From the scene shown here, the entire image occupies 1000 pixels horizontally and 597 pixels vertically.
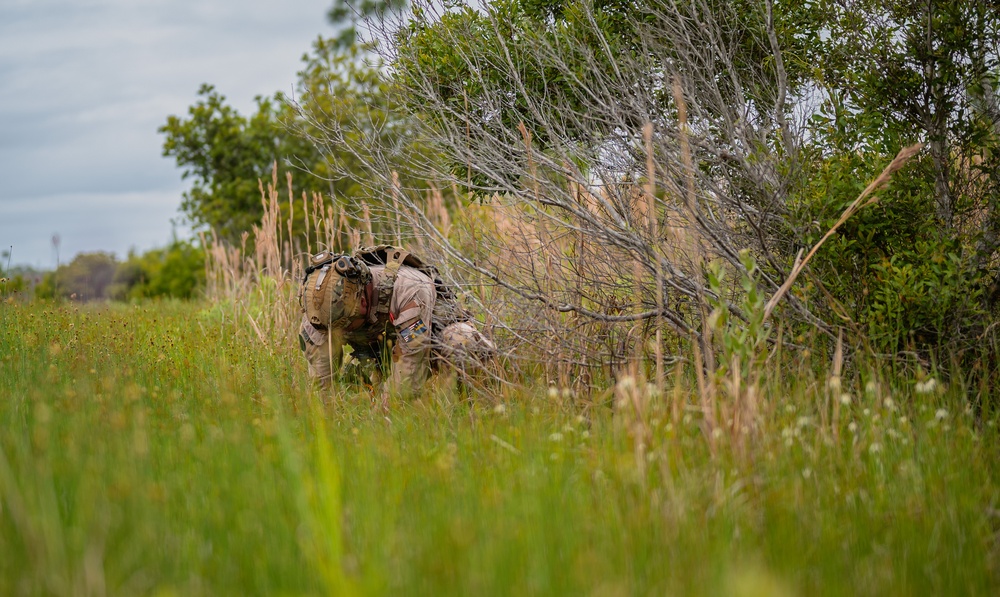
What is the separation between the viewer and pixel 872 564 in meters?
2.28

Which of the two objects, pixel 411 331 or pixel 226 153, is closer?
pixel 411 331

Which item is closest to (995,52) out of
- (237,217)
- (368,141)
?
(368,141)

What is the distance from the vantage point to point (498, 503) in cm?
255

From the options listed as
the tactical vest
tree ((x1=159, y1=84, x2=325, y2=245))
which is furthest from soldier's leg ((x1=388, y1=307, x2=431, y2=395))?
tree ((x1=159, y1=84, x2=325, y2=245))

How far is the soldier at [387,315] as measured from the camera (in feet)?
15.4

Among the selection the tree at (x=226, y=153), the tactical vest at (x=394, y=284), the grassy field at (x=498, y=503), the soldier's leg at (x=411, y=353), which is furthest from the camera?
the tree at (x=226, y=153)

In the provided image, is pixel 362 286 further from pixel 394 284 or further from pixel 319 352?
pixel 319 352

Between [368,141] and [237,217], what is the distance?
10065mm

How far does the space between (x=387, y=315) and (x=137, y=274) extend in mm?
18023

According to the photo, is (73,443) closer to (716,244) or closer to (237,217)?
(716,244)

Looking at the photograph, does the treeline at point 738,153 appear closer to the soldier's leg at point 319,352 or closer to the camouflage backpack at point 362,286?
the camouflage backpack at point 362,286

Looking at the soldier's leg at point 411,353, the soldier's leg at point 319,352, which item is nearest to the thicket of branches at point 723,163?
the soldier's leg at point 411,353

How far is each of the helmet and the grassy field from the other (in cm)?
102

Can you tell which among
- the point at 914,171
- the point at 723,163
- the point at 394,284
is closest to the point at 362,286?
the point at 394,284
